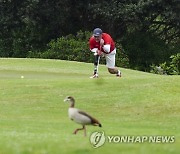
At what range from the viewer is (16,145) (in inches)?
346

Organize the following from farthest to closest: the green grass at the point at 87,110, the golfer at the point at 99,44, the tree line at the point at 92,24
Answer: the tree line at the point at 92,24, the golfer at the point at 99,44, the green grass at the point at 87,110

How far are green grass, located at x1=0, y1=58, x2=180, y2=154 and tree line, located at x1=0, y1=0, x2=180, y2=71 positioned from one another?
23104 millimetres

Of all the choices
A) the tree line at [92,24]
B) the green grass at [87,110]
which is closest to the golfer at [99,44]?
the green grass at [87,110]

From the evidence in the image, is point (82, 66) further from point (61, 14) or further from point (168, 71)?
point (61, 14)

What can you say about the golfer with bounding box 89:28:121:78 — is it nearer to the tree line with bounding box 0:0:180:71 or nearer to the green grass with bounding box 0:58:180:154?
the green grass with bounding box 0:58:180:154

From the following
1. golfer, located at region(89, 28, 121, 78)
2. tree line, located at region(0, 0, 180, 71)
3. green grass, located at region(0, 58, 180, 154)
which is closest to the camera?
green grass, located at region(0, 58, 180, 154)

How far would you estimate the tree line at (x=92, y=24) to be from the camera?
129 feet

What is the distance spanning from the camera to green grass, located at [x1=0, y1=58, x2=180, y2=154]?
876 cm

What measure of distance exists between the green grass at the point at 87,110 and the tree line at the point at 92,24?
23104 millimetres

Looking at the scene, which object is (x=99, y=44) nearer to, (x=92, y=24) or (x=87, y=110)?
(x=87, y=110)

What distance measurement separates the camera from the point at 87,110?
13719 millimetres

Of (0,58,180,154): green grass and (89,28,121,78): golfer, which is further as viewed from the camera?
(89,28,121,78): golfer

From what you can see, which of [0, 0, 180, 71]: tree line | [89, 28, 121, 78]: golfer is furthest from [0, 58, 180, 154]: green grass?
[0, 0, 180, 71]: tree line

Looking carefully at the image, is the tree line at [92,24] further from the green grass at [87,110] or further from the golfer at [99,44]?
the green grass at [87,110]
